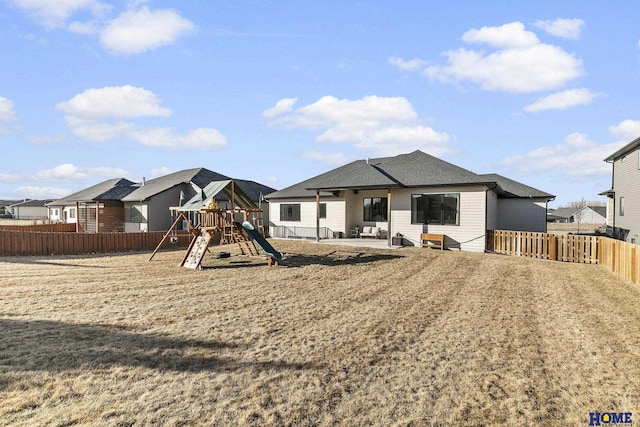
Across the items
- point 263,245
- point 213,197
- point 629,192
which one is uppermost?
point 629,192

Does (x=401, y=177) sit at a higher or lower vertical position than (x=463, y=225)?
higher

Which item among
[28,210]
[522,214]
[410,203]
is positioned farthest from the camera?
[28,210]

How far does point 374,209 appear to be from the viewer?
2252 cm

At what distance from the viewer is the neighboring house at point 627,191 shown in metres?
19.7

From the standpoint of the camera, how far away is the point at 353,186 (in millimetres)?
19641

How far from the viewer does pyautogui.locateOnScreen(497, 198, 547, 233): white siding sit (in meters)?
23.2

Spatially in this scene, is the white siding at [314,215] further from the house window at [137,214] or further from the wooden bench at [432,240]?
the house window at [137,214]

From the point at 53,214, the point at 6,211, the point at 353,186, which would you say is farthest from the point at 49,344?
the point at 6,211

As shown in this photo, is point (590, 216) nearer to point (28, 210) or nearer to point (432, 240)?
point (432, 240)

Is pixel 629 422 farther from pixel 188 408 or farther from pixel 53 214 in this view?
pixel 53 214

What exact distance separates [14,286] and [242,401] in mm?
9142

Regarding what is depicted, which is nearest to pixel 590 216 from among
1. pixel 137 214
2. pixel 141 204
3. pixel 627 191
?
pixel 627 191

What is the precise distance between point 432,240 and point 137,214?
2269cm

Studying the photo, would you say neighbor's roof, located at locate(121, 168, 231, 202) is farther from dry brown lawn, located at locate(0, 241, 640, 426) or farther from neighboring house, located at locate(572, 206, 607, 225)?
neighboring house, located at locate(572, 206, 607, 225)
